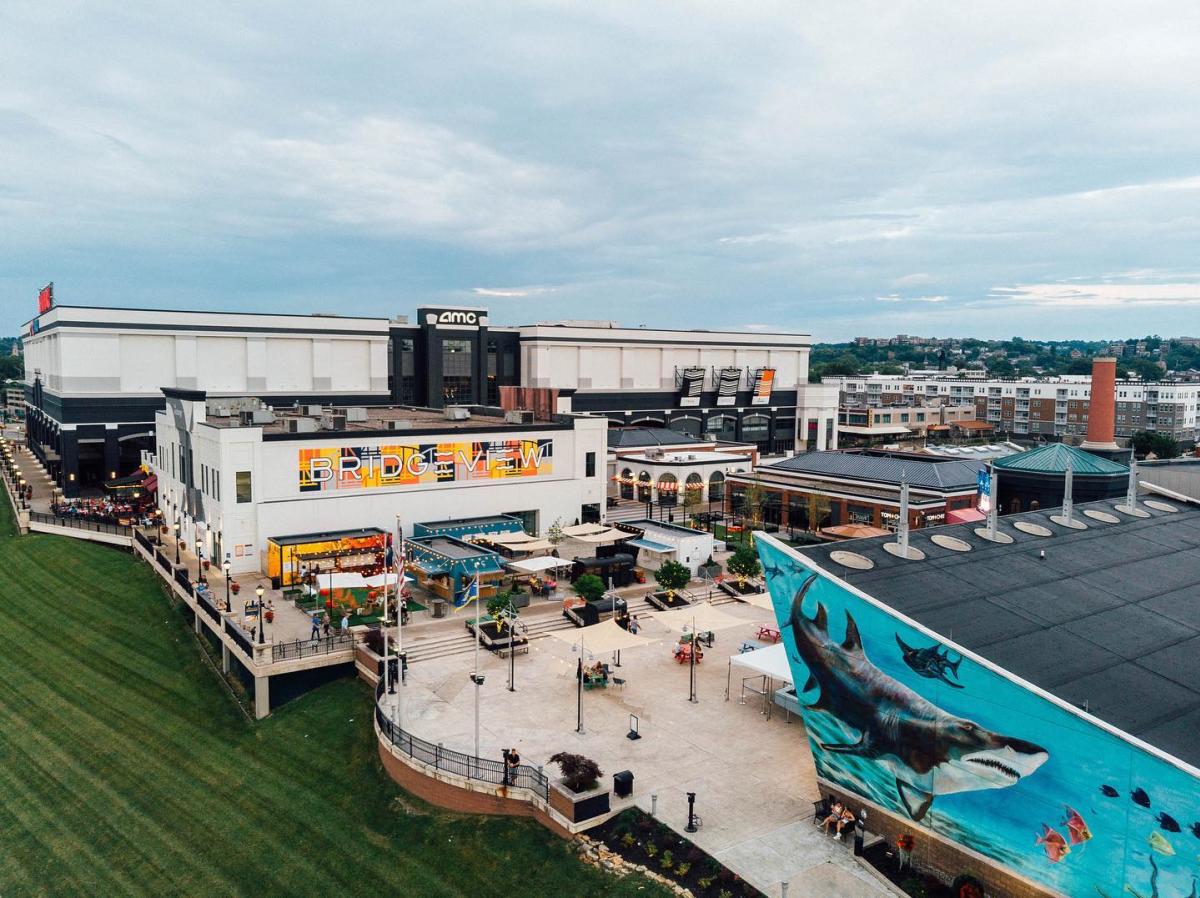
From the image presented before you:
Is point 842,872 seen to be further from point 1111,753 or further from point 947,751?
point 1111,753

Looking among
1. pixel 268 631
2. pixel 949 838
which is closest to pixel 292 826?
pixel 268 631

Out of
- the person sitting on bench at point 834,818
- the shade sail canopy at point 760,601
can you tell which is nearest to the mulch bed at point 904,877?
the person sitting on bench at point 834,818

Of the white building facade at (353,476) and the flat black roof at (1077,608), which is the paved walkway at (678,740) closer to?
the flat black roof at (1077,608)

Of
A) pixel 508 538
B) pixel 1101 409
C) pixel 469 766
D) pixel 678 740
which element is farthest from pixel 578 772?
pixel 1101 409

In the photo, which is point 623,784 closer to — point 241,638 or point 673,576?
point 241,638

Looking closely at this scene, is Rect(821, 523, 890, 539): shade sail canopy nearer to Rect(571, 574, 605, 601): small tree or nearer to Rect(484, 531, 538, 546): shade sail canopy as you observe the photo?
Rect(484, 531, 538, 546): shade sail canopy

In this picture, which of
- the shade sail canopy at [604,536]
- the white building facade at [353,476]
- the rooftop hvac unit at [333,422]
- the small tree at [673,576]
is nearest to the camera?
the small tree at [673,576]

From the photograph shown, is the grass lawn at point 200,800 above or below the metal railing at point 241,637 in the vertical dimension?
below
